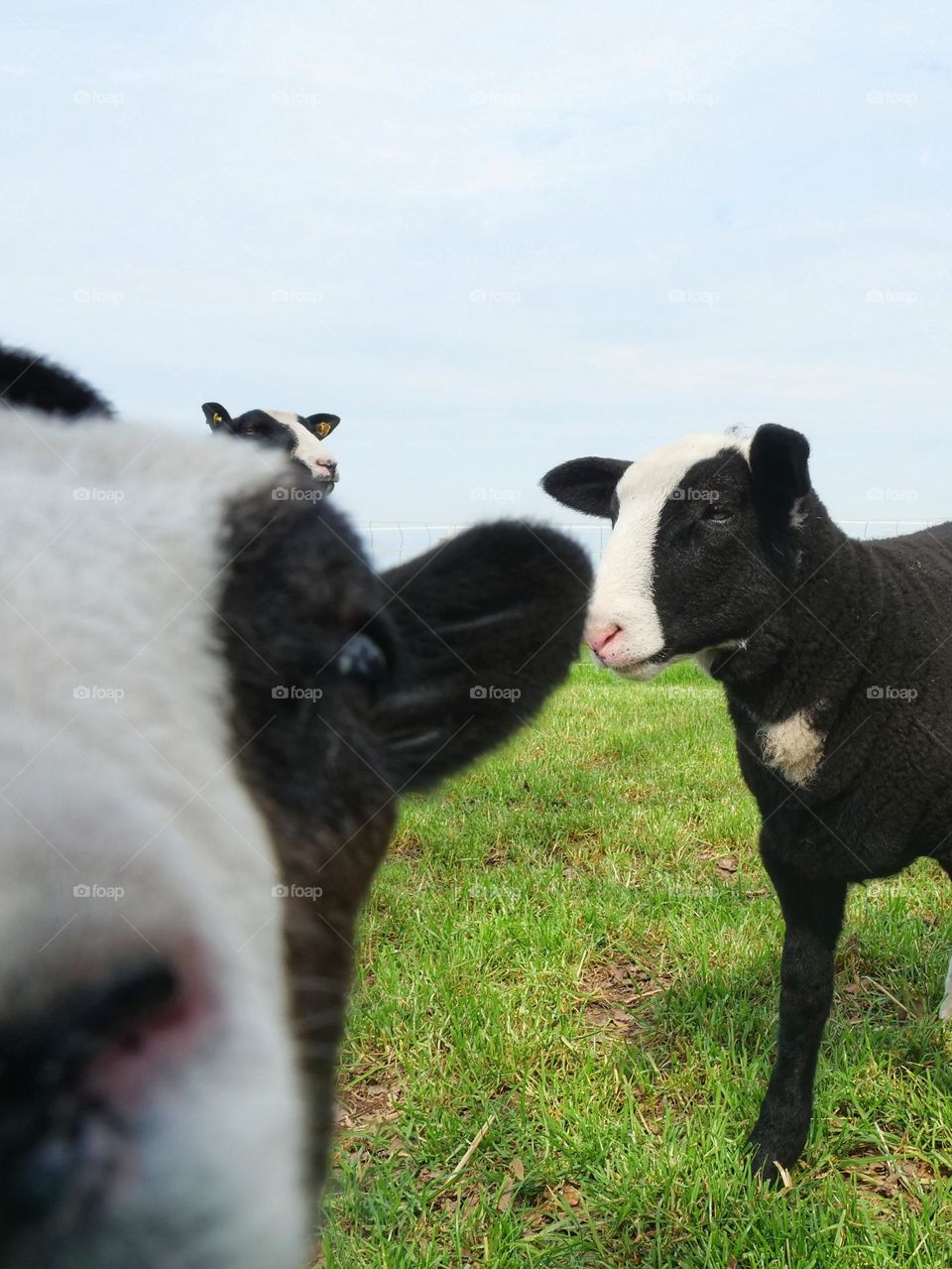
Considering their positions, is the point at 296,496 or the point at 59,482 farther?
the point at 296,496

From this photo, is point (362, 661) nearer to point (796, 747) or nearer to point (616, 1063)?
point (796, 747)

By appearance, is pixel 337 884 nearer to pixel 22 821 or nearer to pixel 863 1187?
pixel 22 821

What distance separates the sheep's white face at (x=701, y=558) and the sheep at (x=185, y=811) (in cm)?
108

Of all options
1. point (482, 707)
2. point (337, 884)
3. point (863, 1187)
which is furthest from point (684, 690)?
point (337, 884)

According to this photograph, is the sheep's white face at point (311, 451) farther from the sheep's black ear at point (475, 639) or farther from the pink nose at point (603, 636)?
→ the sheep's black ear at point (475, 639)

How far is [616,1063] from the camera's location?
3279 mm

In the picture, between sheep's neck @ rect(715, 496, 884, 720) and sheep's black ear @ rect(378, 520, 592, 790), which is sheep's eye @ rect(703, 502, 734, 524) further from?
sheep's black ear @ rect(378, 520, 592, 790)

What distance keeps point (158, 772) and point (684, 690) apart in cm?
917

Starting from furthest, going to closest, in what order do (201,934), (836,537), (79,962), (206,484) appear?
(836,537)
(206,484)
(201,934)
(79,962)

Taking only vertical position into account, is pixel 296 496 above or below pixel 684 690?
above

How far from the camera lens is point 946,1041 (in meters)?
3.43

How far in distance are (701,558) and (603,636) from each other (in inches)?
15.7

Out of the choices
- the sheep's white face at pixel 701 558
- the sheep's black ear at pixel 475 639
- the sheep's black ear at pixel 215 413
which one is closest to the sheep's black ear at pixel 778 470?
the sheep's white face at pixel 701 558

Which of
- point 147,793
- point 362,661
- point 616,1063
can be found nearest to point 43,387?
point 362,661
